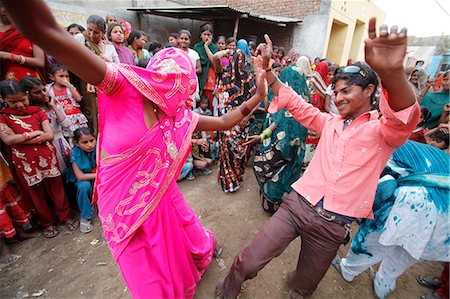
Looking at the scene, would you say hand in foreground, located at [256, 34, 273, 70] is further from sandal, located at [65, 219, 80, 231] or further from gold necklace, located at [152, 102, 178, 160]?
sandal, located at [65, 219, 80, 231]

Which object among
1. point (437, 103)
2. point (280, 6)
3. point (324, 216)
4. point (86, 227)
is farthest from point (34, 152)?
point (280, 6)

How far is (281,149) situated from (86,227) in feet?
8.55

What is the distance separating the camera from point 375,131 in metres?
1.47

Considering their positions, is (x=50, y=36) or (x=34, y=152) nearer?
(x=50, y=36)

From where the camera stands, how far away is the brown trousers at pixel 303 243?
66.6 inches

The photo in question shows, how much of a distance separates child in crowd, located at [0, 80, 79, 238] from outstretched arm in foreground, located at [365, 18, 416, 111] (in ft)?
9.79

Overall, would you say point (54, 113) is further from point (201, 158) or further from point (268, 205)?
point (268, 205)

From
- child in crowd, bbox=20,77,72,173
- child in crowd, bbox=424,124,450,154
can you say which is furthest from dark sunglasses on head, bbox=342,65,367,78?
child in crowd, bbox=20,77,72,173

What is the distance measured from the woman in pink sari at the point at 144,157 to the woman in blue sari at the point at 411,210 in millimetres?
1582

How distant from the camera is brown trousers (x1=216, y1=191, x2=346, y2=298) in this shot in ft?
5.55

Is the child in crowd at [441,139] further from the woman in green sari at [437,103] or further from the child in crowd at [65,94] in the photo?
the child in crowd at [65,94]

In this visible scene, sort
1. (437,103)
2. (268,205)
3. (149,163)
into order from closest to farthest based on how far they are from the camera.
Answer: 1. (149,163)
2. (268,205)
3. (437,103)


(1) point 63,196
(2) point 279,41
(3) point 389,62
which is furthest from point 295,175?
(2) point 279,41

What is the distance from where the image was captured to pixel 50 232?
2695mm
